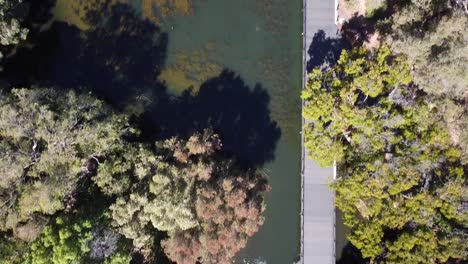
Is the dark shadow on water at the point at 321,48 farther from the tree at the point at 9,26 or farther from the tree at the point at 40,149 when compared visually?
the tree at the point at 9,26

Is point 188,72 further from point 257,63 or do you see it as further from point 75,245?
point 75,245

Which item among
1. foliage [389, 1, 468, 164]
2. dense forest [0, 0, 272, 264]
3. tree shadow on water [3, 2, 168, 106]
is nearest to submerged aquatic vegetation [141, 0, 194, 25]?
tree shadow on water [3, 2, 168, 106]

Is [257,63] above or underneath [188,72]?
above

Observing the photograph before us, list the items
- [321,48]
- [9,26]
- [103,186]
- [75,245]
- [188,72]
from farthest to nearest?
[188,72]
[321,48]
[9,26]
[103,186]
[75,245]

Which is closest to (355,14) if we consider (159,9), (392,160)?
(392,160)

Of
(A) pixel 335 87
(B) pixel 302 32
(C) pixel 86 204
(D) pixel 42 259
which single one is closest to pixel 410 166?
(A) pixel 335 87

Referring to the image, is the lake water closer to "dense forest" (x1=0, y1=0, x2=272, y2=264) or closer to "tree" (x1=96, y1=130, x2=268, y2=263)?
"dense forest" (x1=0, y1=0, x2=272, y2=264)

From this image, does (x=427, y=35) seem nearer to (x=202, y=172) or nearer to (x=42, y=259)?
(x=202, y=172)

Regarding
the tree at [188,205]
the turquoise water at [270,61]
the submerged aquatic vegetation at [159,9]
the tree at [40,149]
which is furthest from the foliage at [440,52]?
the tree at [40,149]
